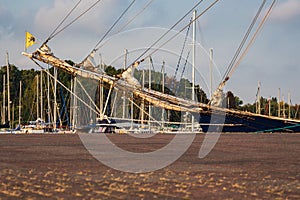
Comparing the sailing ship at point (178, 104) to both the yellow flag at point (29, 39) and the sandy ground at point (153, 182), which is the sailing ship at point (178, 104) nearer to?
the yellow flag at point (29, 39)

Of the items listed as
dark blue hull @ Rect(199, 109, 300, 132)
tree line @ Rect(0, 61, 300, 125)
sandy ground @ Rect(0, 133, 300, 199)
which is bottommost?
sandy ground @ Rect(0, 133, 300, 199)

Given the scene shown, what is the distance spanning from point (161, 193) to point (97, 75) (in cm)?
3555

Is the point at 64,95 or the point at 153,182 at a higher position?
the point at 64,95

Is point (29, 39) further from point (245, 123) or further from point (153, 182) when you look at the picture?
point (153, 182)

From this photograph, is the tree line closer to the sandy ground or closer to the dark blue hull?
the dark blue hull

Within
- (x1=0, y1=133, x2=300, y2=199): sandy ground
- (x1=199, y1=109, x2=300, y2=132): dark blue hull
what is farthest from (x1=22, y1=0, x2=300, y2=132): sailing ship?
(x1=0, y1=133, x2=300, y2=199): sandy ground

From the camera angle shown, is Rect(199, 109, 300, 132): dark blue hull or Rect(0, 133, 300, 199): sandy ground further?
Rect(199, 109, 300, 132): dark blue hull

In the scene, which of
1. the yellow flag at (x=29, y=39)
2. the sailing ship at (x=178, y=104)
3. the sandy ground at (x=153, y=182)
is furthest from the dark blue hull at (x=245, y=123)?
the sandy ground at (x=153, y=182)

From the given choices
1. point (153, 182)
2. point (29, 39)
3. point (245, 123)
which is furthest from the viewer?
point (245, 123)

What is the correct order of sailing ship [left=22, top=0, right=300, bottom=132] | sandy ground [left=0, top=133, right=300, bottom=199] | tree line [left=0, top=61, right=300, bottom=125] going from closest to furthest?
sandy ground [left=0, top=133, right=300, bottom=199] → sailing ship [left=22, top=0, right=300, bottom=132] → tree line [left=0, top=61, right=300, bottom=125]

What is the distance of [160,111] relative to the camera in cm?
5509

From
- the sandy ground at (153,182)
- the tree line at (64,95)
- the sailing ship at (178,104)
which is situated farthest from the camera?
the tree line at (64,95)

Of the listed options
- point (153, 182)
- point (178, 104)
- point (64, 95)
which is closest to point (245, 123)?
point (178, 104)

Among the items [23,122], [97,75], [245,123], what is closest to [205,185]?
[97,75]
